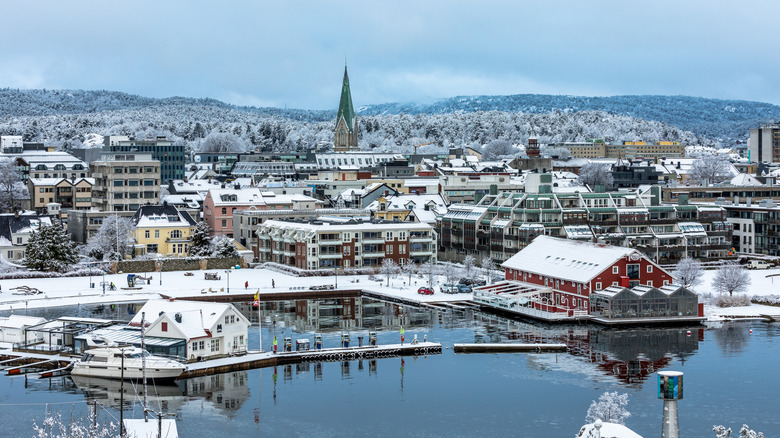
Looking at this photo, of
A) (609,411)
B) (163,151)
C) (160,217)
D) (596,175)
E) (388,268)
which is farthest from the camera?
(163,151)

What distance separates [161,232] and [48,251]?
10.7 m

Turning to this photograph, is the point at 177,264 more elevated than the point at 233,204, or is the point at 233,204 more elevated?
the point at 233,204

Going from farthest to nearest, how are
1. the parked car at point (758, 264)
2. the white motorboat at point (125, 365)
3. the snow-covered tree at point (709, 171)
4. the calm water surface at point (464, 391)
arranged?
the snow-covered tree at point (709, 171) → the parked car at point (758, 264) → the white motorboat at point (125, 365) → the calm water surface at point (464, 391)

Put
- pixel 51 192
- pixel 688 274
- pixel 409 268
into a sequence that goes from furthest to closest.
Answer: pixel 51 192 → pixel 409 268 → pixel 688 274

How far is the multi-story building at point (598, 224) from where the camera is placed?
73438 mm

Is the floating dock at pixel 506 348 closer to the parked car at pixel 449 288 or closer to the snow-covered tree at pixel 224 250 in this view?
the parked car at pixel 449 288

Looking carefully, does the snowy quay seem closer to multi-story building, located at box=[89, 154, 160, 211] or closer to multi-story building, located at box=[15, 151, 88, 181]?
multi-story building, located at box=[89, 154, 160, 211]

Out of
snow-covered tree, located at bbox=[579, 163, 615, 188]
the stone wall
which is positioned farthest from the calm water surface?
snow-covered tree, located at bbox=[579, 163, 615, 188]

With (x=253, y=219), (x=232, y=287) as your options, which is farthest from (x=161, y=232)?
(x=232, y=287)

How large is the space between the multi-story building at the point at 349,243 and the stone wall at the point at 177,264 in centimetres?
332

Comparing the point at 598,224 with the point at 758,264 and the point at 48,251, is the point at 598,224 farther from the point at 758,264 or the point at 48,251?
the point at 48,251

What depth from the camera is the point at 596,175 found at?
135 meters

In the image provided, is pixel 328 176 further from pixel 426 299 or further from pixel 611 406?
pixel 611 406

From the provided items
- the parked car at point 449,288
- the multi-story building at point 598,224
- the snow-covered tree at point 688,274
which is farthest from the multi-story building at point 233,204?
the snow-covered tree at point 688,274
